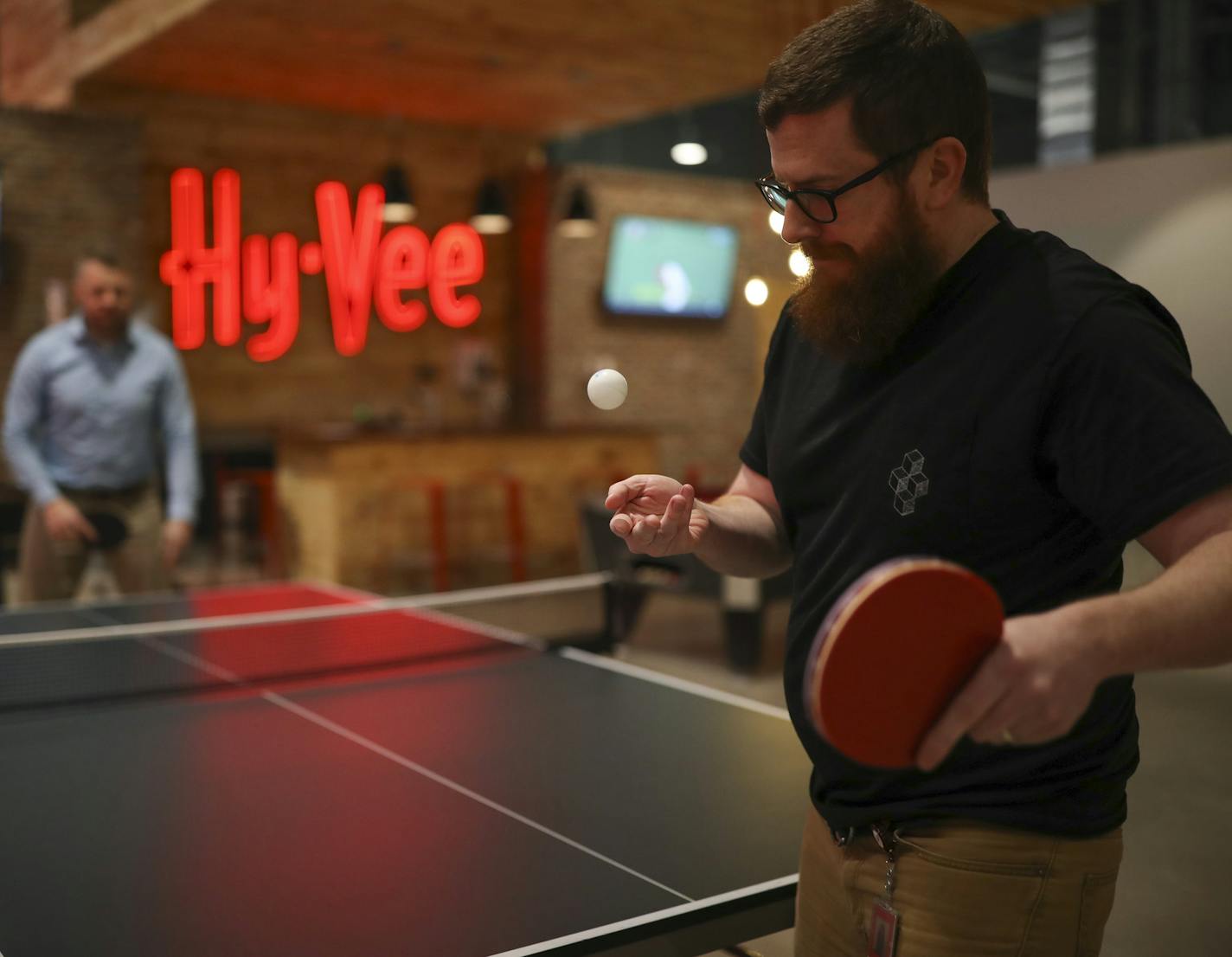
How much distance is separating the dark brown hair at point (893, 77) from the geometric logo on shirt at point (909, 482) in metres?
0.29

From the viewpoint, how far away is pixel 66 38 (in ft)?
30.4

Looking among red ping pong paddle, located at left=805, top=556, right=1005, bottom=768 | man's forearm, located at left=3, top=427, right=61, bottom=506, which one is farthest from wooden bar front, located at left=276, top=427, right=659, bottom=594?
red ping pong paddle, located at left=805, top=556, right=1005, bottom=768

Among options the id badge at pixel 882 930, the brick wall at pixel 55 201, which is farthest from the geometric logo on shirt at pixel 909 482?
the brick wall at pixel 55 201

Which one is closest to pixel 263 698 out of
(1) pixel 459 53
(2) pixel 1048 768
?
(2) pixel 1048 768

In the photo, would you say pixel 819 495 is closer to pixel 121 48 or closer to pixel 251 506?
pixel 251 506

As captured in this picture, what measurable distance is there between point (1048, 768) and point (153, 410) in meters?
4.65

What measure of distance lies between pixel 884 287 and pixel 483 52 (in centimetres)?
781

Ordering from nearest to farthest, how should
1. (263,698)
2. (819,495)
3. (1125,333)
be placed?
(1125,333) → (819,495) → (263,698)

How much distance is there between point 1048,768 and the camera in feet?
4.23

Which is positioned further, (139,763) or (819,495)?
(139,763)

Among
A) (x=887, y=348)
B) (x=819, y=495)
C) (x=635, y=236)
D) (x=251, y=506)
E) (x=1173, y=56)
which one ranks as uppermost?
(x=1173, y=56)

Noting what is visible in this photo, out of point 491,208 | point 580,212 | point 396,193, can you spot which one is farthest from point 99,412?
point 580,212

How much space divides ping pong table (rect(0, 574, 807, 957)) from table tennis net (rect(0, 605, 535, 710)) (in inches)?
0.5

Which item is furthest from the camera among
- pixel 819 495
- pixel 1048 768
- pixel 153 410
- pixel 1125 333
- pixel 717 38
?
pixel 717 38
